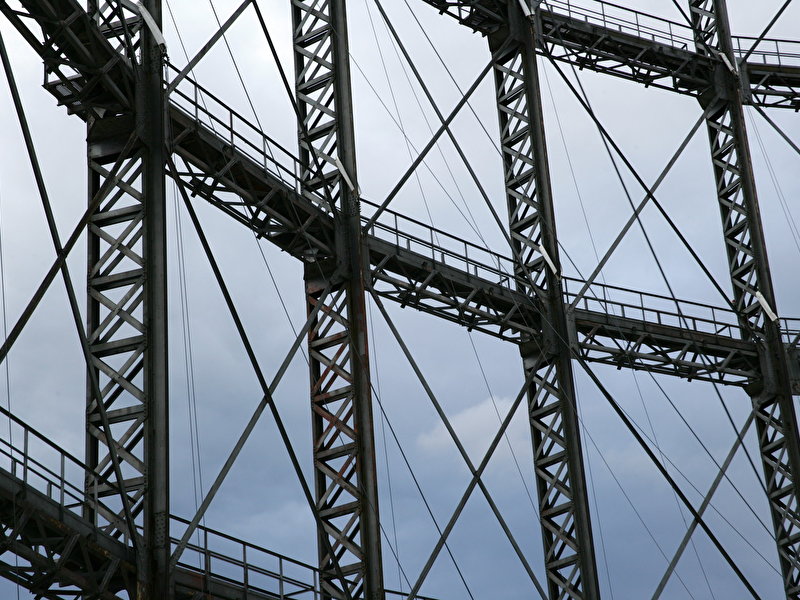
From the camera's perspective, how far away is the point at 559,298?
3281cm

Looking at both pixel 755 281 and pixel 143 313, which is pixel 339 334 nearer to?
pixel 143 313

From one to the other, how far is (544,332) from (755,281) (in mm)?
9381

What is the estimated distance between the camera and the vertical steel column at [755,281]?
3581 centimetres

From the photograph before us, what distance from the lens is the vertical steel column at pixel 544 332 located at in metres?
30.8

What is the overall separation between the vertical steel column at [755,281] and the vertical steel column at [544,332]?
7082 millimetres

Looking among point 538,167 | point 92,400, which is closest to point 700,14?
point 538,167

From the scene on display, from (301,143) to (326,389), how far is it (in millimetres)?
5706

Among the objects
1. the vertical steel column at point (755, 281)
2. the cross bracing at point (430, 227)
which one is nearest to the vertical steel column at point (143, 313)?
the cross bracing at point (430, 227)

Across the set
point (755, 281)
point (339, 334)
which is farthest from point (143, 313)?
point (755, 281)

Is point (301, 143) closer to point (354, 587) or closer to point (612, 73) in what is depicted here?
point (354, 587)

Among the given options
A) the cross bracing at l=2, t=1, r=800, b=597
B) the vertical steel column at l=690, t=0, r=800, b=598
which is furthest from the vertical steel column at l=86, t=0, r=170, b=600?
the vertical steel column at l=690, t=0, r=800, b=598

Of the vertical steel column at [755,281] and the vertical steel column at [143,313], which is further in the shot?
the vertical steel column at [755,281]

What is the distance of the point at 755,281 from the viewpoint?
3819cm

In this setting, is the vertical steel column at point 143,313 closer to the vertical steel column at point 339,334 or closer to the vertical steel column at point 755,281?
the vertical steel column at point 339,334
